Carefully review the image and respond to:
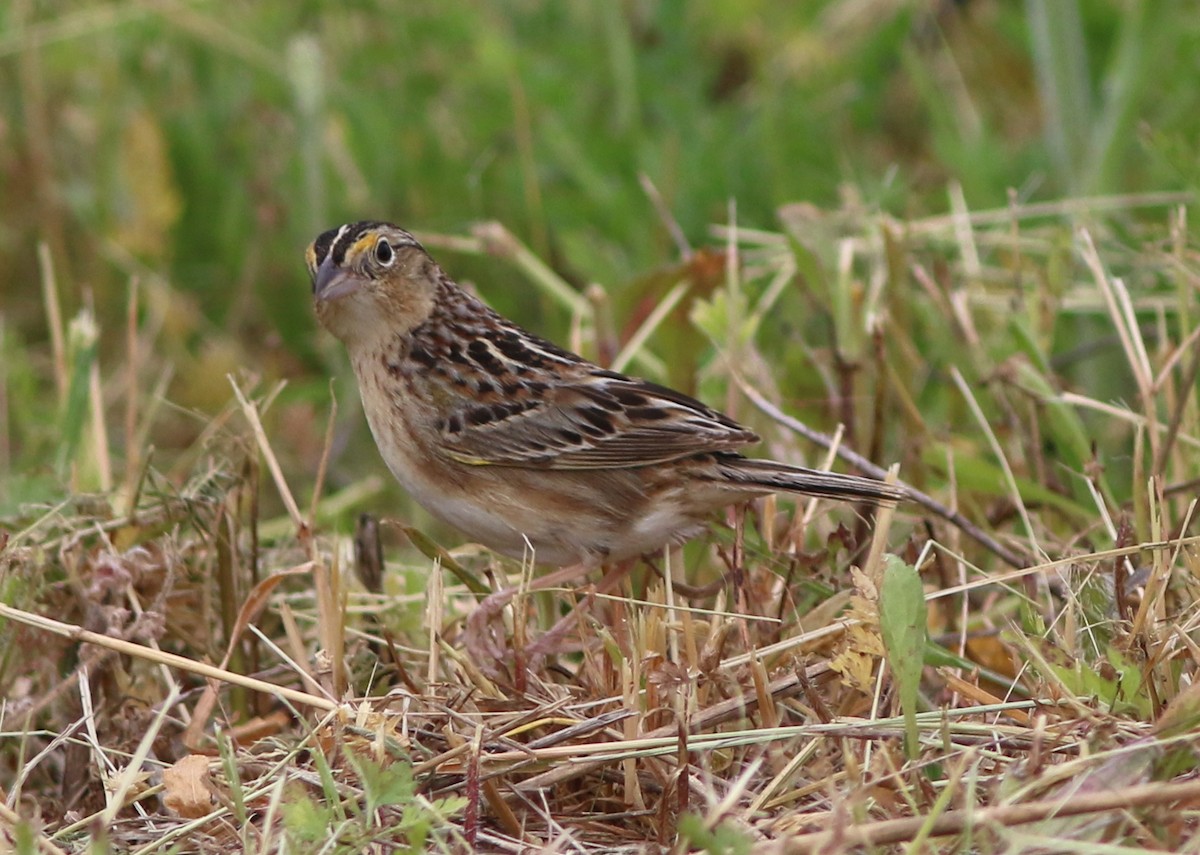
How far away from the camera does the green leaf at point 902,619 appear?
10.6 ft

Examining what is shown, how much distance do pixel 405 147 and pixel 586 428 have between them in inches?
133

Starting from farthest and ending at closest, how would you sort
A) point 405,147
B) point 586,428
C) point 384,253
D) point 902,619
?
1. point 405,147
2. point 384,253
3. point 586,428
4. point 902,619

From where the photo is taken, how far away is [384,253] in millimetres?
Result: 4723

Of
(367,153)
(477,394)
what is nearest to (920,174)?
(367,153)

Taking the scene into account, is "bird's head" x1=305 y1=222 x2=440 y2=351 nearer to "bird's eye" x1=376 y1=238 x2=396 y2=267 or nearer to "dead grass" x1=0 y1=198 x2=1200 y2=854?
"bird's eye" x1=376 y1=238 x2=396 y2=267

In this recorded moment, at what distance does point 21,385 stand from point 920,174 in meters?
4.09

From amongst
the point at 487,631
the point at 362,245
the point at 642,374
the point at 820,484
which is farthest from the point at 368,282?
the point at 642,374

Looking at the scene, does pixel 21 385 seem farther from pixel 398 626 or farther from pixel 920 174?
pixel 920 174

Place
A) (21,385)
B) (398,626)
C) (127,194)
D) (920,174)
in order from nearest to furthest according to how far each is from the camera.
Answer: (398,626), (21,385), (127,194), (920,174)

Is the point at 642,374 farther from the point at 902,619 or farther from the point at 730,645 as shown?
the point at 902,619

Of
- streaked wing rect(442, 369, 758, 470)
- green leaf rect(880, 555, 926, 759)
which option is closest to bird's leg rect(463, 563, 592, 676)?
streaked wing rect(442, 369, 758, 470)

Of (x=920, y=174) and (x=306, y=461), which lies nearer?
(x=306, y=461)

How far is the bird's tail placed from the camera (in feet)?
13.2

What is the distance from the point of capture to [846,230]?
6.17 meters
